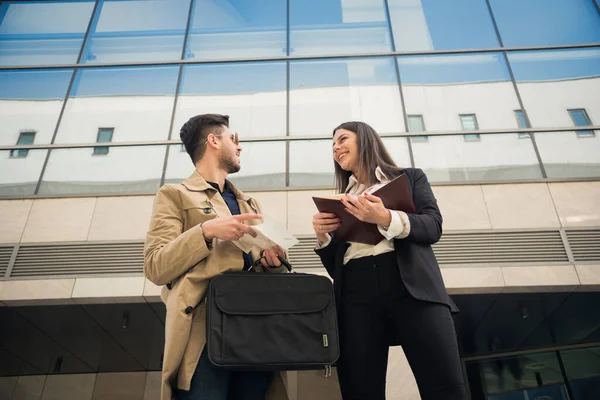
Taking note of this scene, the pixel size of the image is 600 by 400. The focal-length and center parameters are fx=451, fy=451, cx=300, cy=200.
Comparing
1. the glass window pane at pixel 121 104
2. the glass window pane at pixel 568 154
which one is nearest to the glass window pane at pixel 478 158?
the glass window pane at pixel 568 154

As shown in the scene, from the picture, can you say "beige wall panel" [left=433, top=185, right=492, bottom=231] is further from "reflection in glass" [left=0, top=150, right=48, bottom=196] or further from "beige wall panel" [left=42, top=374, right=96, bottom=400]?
"beige wall panel" [left=42, top=374, right=96, bottom=400]

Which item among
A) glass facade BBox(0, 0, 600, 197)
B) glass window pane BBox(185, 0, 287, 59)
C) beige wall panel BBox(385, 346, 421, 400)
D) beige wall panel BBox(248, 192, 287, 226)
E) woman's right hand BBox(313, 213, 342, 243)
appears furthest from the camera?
glass window pane BBox(185, 0, 287, 59)

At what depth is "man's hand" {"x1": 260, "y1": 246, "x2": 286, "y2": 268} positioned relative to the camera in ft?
5.59

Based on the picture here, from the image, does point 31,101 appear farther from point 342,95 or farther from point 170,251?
point 170,251

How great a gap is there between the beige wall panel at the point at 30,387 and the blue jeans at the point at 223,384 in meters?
6.06

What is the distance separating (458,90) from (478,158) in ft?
3.98

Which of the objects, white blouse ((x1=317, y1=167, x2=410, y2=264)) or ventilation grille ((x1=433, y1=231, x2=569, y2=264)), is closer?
white blouse ((x1=317, y1=167, x2=410, y2=264))

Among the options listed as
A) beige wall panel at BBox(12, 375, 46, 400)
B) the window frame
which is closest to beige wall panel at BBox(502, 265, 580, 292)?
the window frame

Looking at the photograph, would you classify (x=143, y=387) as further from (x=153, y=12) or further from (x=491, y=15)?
(x=491, y=15)

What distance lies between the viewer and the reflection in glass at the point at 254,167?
17.3 feet

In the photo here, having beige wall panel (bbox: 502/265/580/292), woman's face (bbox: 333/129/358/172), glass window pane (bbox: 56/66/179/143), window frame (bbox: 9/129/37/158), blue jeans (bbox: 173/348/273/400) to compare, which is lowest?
blue jeans (bbox: 173/348/273/400)

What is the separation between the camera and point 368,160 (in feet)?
6.32

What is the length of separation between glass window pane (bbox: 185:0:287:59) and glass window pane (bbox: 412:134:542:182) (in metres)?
2.79

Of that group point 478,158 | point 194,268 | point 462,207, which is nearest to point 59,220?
point 194,268
